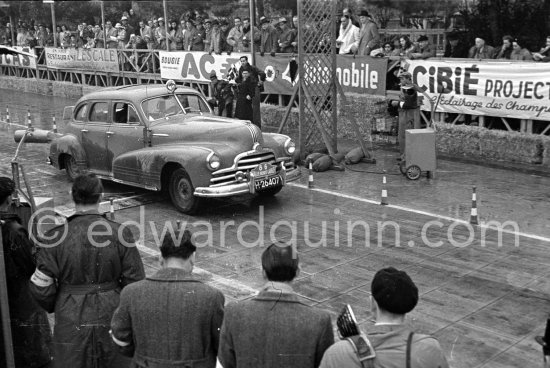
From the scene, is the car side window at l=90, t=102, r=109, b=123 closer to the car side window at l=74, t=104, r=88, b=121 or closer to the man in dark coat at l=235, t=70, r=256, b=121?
the car side window at l=74, t=104, r=88, b=121

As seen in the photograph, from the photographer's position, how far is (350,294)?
293 inches

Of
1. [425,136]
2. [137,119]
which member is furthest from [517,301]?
[137,119]

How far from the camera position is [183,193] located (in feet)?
35.2

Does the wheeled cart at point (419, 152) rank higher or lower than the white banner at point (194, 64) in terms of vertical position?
lower

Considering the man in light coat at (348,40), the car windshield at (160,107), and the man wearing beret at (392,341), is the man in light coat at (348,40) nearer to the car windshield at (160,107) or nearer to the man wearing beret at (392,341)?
the car windshield at (160,107)

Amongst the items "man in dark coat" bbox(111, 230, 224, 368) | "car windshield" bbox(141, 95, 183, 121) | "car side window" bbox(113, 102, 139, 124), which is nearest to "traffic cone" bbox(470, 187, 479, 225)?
"car windshield" bbox(141, 95, 183, 121)

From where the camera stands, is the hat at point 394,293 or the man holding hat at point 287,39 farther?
the man holding hat at point 287,39

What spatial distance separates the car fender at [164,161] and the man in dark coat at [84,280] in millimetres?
5555

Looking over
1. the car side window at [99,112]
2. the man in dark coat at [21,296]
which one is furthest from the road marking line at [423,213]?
the man in dark coat at [21,296]

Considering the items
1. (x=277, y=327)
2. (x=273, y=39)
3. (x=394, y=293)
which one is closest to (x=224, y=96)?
(x=273, y=39)

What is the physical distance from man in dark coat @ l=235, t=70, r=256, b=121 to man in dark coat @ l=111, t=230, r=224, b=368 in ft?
37.7

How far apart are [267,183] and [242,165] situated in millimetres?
463

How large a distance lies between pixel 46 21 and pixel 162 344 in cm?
3424

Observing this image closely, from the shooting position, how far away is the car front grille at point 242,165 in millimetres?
10266
